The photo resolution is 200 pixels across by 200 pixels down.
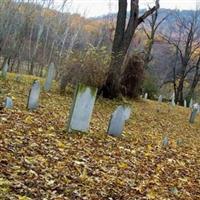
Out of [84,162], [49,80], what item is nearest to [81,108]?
[84,162]

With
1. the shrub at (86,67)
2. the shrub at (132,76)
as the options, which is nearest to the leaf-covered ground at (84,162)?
the shrub at (86,67)

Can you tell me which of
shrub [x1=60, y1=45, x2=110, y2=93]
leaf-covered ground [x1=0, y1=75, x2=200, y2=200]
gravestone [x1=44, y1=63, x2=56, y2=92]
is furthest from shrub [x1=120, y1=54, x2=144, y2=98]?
leaf-covered ground [x1=0, y1=75, x2=200, y2=200]

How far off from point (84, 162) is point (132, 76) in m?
14.1

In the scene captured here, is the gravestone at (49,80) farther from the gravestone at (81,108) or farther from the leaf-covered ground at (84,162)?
the gravestone at (81,108)

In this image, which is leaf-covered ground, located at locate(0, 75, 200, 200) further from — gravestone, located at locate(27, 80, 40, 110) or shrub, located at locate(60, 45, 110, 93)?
shrub, located at locate(60, 45, 110, 93)

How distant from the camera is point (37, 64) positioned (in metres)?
40.6

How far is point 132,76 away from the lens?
68.0ft

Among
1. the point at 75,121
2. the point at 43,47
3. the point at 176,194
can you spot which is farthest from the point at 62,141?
the point at 43,47

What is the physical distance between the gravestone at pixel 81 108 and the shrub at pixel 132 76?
11.5 meters

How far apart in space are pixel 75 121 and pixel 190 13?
38.3 metres

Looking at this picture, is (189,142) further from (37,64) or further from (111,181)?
(37,64)

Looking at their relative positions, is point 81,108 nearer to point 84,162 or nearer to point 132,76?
point 84,162

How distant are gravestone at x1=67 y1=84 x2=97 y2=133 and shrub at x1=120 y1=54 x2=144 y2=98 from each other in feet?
37.9

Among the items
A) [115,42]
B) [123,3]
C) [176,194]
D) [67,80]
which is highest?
[123,3]
